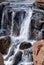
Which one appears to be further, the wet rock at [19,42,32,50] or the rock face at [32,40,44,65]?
the wet rock at [19,42,32,50]

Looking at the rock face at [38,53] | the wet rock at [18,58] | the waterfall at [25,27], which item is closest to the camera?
the rock face at [38,53]

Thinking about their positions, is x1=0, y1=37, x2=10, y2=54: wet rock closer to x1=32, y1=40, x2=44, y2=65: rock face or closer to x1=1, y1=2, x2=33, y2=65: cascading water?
x1=1, y1=2, x2=33, y2=65: cascading water

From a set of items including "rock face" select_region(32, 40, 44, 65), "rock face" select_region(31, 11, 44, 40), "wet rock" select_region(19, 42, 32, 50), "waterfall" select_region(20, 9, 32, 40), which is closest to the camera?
"rock face" select_region(32, 40, 44, 65)

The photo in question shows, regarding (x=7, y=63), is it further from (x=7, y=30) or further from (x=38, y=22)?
(x=7, y=30)

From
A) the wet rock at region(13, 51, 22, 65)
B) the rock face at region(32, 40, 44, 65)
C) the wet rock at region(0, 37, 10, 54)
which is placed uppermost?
the rock face at region(32, 40, 44, 65)

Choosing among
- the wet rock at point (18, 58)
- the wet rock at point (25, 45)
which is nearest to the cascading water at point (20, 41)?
the wet rock at point (18, 58)

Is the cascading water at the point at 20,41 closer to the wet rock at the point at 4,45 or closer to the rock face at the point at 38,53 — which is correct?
the wet rock at the point at 4,45

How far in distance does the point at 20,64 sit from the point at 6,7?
7450 mm

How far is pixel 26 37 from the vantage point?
14398 millimetres

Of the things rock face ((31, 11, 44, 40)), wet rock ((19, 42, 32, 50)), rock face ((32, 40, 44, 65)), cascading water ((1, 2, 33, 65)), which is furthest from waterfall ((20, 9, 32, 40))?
rock face ((32, 40, 44, 65))

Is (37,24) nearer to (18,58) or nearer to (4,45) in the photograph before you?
(4,45)

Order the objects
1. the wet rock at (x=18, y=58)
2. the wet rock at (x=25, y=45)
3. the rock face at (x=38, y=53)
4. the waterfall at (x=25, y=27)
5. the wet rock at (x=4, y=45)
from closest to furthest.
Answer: the rock face at (x=38, y=53) < the wet rock at (x=18, y=58) < the wet rock at (x=25, y=45) < the wet rock at (x=4, y=45) < the waterfall at (x=25, y=27)


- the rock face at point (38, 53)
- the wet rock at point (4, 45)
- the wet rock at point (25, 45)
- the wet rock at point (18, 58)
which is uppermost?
the rock face at point (38, 53)

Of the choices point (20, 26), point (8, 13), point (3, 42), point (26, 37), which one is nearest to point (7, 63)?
point (3, 42)
